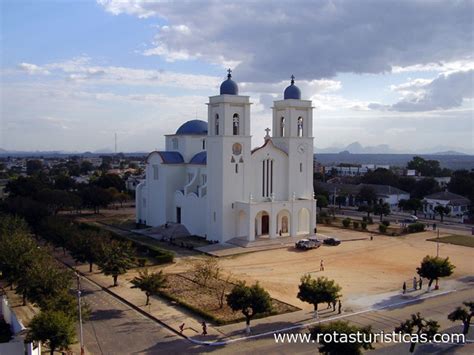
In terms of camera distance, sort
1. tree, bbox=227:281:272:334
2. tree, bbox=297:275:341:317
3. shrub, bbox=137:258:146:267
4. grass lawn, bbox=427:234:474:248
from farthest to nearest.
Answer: grass lawn, bbox=427:234:474:248, shrub, bbox=137:258:146:267, tree, bbox=297:275:341:317, tree, bbox=227:281:272:334

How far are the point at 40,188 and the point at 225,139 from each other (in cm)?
3173

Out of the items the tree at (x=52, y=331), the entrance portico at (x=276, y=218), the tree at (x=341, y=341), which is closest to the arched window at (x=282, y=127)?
the entrance portico at (x=276, y=218)

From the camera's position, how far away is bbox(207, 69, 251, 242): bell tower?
46.3m

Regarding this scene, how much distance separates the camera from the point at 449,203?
224ft

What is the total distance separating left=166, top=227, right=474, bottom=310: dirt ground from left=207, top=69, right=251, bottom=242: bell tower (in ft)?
20.0

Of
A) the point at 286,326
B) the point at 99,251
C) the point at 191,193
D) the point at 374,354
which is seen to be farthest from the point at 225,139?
the point at 374,354

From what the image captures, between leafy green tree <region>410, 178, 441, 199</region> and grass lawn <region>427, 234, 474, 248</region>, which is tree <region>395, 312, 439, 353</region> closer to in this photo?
grass lawn <region>427, 234, 474, 248</region>

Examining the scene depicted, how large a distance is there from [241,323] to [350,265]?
15249 millimetres

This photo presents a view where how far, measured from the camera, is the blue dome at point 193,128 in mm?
55475

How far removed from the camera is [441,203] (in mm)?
68938

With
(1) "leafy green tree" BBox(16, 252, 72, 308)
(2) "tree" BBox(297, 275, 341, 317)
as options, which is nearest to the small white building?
(2) "tree" BBox(297, 275, 341, 317)

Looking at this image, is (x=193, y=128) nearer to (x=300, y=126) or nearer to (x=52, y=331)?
(x=300, y=126)

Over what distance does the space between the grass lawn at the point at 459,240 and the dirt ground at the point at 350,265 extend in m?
1.47

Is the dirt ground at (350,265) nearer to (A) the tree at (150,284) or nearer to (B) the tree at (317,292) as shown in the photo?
(B) the tree at (317,292)
